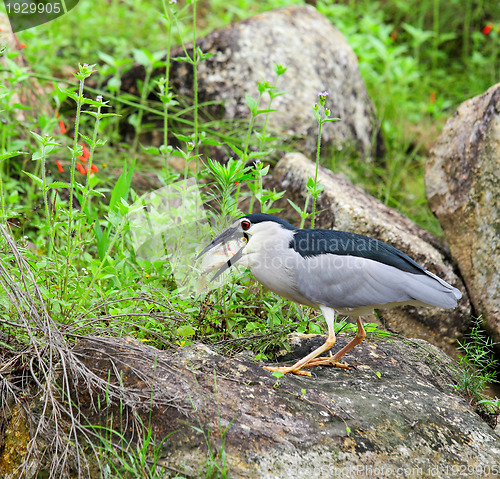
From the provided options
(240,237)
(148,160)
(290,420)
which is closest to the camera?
(290,420)

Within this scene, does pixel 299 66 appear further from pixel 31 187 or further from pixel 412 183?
pixel 31 187

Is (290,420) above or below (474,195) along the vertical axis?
below

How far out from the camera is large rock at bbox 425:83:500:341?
400 cm

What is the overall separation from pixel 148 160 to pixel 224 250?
2.52 metres

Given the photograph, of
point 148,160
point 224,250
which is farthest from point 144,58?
point 224,250

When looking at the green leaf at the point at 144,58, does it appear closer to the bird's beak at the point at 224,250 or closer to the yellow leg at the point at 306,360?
the bird's beak at the point at 224,250

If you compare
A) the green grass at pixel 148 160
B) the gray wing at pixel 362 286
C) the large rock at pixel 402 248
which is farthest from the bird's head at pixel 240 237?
the large rock at pixel 402 248

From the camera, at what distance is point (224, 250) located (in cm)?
341

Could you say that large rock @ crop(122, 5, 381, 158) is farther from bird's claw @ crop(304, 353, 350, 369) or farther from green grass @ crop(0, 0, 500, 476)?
bird's claw @ crop(304, 353, 350, 369)

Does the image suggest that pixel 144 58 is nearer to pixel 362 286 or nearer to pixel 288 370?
pixel 362 286

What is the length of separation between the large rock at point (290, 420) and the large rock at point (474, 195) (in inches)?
51.1

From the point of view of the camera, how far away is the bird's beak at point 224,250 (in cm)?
332

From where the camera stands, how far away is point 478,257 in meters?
4.11

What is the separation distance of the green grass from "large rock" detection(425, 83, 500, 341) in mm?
470
